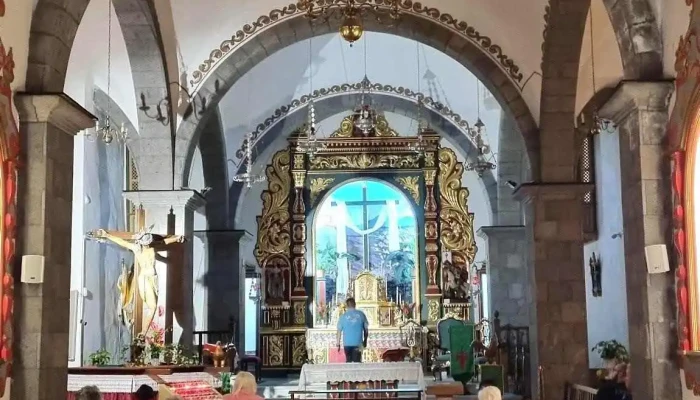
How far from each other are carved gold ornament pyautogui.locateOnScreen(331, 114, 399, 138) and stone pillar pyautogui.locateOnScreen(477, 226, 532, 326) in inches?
123

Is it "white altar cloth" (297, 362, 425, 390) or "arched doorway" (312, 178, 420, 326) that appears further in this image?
"arched doorway" (312, 178, 420, 326)

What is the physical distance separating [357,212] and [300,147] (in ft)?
5.79

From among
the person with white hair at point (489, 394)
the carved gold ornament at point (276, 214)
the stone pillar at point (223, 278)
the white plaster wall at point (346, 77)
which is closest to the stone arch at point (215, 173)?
the stone pillar at point (223, 278)

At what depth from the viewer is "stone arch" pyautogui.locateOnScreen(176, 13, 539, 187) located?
12.2m

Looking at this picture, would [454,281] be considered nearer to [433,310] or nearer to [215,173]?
[433,310]

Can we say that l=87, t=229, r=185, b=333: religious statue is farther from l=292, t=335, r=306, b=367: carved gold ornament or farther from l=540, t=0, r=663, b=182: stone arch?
l=292, t=335, r=306, b=367: carved gold ornament

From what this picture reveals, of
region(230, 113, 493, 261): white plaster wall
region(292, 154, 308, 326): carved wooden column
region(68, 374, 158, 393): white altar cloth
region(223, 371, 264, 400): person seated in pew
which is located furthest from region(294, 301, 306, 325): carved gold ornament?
region(223, 371, 264, 400): person seated in pew

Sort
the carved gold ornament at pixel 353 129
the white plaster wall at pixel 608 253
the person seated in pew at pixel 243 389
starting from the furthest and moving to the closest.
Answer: the carved gold ornament at pixel 353 129 → the white plaster wall at pixel 608 253 → the person seated in pew at pixel 243 389

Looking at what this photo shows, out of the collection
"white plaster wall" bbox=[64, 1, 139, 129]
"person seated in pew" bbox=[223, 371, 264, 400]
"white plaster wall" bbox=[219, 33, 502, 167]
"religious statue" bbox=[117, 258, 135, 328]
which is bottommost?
"person seated in pew" bbox=[223, 371, 264, 400]

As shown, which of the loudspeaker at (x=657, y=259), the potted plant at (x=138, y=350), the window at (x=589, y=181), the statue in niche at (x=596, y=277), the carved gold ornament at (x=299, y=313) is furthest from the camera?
the carved gold ornament at (x=299, y=313)

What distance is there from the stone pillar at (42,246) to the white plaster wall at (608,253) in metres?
8.69

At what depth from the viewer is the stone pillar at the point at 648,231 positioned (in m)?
7.24

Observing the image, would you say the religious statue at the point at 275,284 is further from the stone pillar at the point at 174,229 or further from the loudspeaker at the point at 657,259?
the loudspeaker at the point at 657,259

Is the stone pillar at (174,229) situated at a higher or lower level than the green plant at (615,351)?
higher
